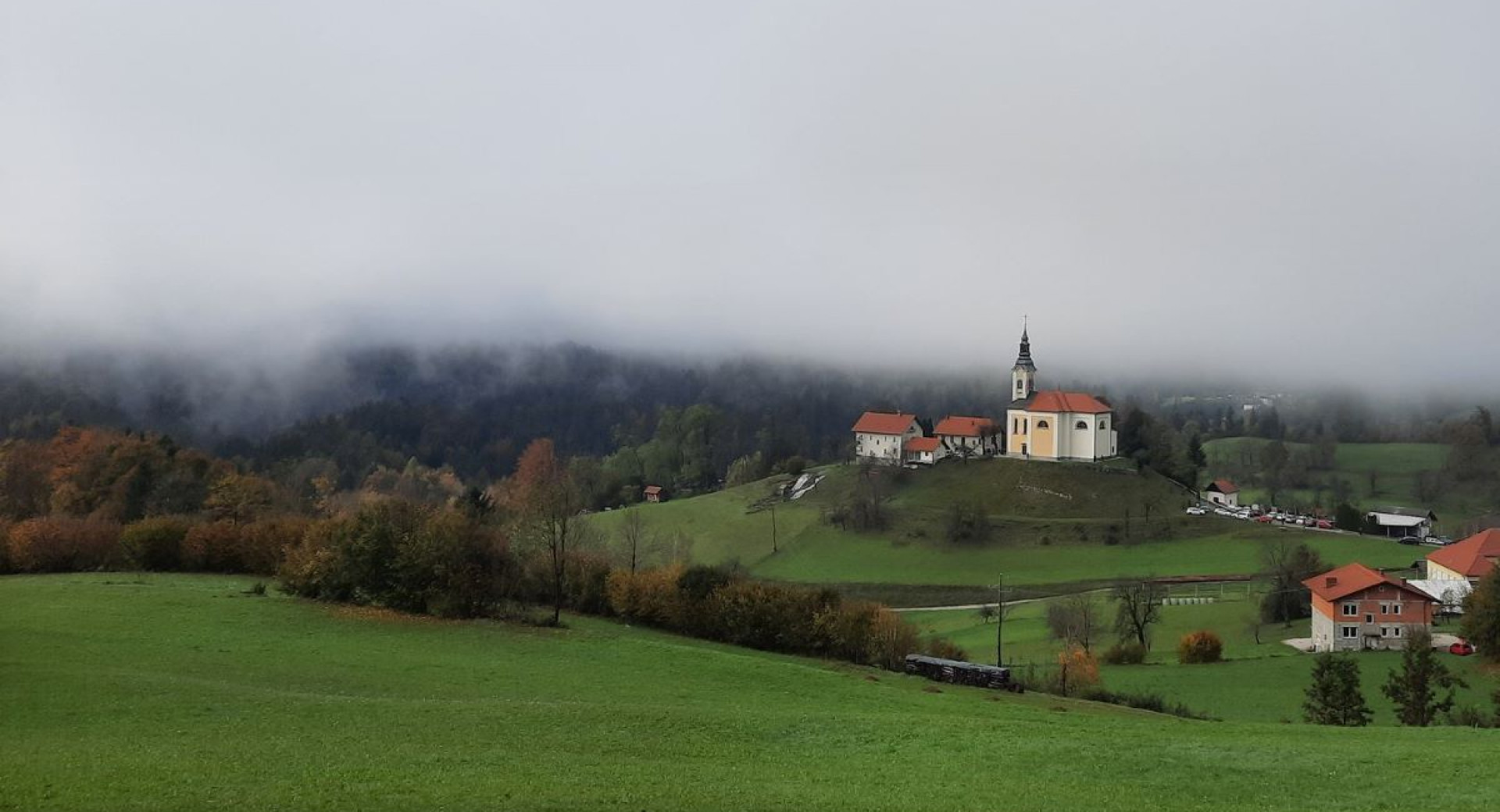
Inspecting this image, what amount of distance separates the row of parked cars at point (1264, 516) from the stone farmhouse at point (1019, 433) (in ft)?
49.3

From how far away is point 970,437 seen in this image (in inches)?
5177

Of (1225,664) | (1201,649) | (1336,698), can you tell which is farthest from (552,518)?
(1225,664)

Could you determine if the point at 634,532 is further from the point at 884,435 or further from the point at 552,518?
the point at 884,435

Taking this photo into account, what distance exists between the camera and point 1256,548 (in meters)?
89.8

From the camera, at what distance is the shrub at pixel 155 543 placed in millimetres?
52719

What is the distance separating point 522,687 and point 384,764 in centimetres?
1189

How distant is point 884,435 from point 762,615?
9244 cm

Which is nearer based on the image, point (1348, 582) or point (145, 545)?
point (145, 545)

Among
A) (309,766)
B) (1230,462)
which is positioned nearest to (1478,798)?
(309,766)

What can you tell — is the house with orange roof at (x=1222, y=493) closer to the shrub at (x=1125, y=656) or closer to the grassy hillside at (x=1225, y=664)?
the grassy hillside at (x=1225, y=664)

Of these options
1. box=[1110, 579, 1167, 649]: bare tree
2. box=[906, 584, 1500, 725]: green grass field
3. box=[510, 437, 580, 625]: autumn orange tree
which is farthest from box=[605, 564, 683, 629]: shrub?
box=[1110, 579, 1167, 649]: bare tree

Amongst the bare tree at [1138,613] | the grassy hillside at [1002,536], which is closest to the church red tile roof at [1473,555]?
the grassy hillside at [1002,536]

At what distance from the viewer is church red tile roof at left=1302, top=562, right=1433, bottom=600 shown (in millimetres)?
58969

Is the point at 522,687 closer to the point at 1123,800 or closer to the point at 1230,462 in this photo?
the point at 1123,800
